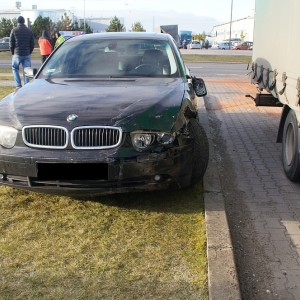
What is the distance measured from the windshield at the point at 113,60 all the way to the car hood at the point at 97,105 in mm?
563

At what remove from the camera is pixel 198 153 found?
434 cm

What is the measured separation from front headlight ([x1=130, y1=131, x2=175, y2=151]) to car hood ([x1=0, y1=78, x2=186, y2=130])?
55 mm

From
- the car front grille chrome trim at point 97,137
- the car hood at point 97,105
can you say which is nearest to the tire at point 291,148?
the car hood at point 97,105

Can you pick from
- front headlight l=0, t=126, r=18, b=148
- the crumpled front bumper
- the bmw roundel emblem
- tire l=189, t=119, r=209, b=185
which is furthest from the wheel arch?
front headlight l=0, t=126, r=18, b=148

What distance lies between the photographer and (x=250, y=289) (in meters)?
3.00

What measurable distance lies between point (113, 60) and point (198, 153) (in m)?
1.85

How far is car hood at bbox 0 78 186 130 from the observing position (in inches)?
150

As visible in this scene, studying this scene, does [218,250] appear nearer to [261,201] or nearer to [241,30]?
[261,201]

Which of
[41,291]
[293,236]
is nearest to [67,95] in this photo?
[41,291]

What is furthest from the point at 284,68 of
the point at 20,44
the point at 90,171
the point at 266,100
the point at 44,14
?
the point at 44,14

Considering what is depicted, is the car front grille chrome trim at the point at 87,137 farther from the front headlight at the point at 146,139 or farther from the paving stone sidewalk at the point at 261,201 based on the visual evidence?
the paving stone sidewalk at the point at 261,201

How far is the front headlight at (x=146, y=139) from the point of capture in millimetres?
3762

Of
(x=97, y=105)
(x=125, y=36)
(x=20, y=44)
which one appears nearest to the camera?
(x=97, y=105)

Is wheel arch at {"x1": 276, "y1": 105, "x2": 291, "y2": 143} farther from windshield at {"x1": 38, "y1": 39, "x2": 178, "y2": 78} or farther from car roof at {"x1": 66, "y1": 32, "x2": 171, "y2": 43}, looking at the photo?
car roof at {"x1": 66, "y1": 32, "x2": 171, "y2": 43}
